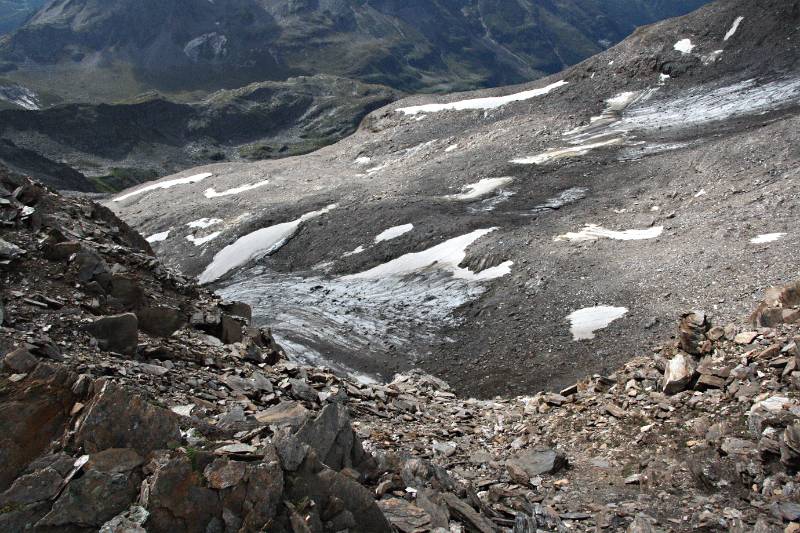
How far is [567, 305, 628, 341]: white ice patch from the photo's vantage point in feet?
96.4

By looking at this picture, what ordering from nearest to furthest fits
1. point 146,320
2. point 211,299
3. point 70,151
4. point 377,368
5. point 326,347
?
point 146,320
point 211,299
point 377,368
point 326,347
point 70,151

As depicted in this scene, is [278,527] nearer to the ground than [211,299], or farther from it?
farther from it

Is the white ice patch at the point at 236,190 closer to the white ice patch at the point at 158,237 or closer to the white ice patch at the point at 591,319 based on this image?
the white ice patch at the point at 158,237

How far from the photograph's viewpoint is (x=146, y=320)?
19.2 meters

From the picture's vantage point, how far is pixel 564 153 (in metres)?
55.7

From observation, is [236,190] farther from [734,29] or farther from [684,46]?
[734,29]

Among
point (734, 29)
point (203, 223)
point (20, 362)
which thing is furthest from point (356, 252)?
point (734, 29)

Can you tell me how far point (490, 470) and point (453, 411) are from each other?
5.33 metres

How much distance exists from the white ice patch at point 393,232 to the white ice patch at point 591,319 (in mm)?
18227

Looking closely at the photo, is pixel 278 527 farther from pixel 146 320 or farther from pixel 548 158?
pixel 548 158

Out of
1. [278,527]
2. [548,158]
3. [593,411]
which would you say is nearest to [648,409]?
[593,411]

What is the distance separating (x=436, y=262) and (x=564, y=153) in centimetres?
A: 2131

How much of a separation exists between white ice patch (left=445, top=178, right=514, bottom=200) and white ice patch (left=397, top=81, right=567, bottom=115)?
69.1 feet

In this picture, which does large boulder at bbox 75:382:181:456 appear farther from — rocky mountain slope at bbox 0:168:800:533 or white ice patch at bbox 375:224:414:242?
white ice patch at bbox 375:224:414:242
